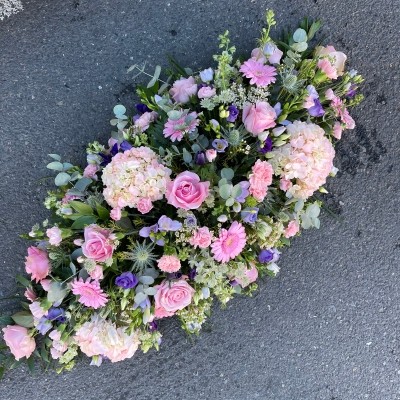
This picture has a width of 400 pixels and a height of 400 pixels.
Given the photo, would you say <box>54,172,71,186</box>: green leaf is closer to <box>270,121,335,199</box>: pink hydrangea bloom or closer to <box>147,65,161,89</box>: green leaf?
<box>147,65,161,89</box>: green leaf

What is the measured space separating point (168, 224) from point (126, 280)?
20 cm

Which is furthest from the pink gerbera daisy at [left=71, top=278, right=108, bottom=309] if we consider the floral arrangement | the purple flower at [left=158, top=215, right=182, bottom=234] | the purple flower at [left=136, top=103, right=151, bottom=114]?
the purple flower at [left=136, top=103, right=151, bottom=114]

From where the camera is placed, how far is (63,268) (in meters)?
1.44

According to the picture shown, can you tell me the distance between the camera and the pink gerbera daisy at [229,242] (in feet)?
4.27

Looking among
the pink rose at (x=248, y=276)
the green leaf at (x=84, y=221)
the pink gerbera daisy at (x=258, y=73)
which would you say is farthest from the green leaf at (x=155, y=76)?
the pink rose at (x=248, y=276)

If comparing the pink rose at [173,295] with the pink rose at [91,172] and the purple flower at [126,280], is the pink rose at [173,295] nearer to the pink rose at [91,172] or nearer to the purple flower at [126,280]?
the purple flower at [126,280]

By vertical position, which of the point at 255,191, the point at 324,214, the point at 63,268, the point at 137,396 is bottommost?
the point at 137,396

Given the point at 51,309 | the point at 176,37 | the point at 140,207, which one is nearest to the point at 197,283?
the point at 140,207

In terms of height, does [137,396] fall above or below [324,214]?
below

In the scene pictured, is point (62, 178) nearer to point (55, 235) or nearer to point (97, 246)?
point (55, 235)

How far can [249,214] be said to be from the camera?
1.33 meters

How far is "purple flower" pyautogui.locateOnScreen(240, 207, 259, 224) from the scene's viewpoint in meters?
1.33

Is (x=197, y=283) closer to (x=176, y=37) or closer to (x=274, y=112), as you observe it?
(x=274, y=112)

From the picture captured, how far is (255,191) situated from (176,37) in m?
0.75
